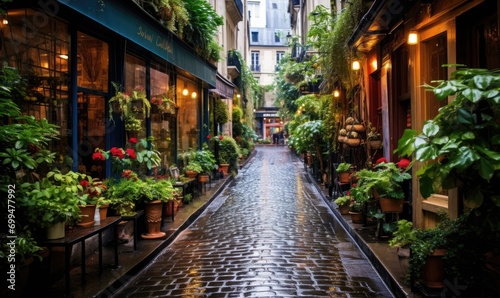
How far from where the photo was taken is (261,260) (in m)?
7.12

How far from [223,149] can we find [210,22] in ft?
25.7

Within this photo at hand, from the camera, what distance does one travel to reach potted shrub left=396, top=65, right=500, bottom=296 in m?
3.77

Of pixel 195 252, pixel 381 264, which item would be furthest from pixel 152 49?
pixel 381 264

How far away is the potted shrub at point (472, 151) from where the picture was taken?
12.4 feet

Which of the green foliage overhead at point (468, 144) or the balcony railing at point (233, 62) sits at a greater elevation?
the balcony railing at point (233, 62)

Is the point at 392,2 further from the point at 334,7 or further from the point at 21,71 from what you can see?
the point at 334,7

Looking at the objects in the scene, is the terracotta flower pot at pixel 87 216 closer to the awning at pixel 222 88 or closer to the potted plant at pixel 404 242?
the potted plant at pixel 404 242

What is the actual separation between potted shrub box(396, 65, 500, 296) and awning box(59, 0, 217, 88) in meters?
5.12

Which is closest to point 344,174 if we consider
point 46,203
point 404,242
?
point 404,242

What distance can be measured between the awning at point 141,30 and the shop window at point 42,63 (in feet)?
2.11

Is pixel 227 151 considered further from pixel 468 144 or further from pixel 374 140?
pixel 468 144

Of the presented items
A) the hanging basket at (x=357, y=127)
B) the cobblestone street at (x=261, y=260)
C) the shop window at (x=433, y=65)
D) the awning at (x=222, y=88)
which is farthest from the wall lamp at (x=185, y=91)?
the shop window at (x=433, y=65)

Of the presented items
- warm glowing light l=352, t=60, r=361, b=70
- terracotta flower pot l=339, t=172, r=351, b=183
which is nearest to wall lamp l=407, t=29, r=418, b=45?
warm glowing light l=352, t=60, r=361, b=70

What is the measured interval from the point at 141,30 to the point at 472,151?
7286 mm
